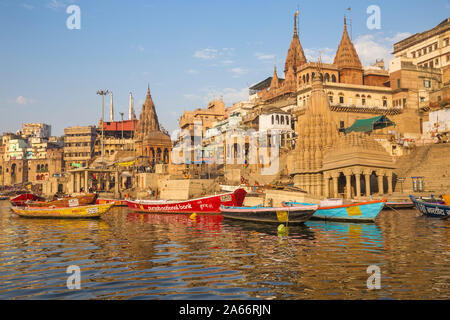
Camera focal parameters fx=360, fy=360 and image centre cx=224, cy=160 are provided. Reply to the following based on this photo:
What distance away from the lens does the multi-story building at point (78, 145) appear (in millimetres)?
119438

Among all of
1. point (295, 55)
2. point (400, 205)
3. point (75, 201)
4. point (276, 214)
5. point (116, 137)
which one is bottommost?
point (400, 205)

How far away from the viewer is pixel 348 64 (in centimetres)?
7650

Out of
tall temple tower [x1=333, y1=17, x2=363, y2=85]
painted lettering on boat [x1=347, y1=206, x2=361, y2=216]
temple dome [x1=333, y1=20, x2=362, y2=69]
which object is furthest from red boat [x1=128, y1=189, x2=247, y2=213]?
temple dome [x1=333, y1=20, x2=362, y2=69]

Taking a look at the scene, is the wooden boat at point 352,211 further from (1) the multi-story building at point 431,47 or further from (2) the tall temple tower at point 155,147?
(2) the tall temple tower at point 155,147

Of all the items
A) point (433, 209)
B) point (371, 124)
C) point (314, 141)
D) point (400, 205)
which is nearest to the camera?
point (433, 209)

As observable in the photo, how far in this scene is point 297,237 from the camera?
2250cm

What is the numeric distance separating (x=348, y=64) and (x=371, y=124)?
21041mm

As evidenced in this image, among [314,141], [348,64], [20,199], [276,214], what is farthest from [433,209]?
[20,199]

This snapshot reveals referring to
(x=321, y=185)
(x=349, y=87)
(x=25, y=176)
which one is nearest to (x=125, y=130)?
(x=25, y=176)

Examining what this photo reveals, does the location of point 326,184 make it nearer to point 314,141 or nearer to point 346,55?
point 314,141

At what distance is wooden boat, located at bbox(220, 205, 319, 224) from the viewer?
27.9 meters

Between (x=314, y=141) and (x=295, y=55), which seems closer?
(x=314, y=141)
